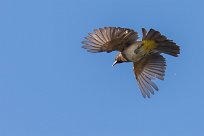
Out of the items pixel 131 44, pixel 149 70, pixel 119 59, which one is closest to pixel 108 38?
pixel 131 44

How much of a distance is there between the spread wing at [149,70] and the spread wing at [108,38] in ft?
3.91

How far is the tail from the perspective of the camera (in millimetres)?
12188

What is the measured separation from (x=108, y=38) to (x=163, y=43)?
3.53 ft

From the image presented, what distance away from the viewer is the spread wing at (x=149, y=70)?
1359 centimetres

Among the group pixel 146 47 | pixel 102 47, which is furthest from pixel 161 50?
pixel 102 47

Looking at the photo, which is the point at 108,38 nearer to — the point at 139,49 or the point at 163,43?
the point at 139,49

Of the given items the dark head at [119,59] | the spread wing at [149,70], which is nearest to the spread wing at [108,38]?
the dark head at [119,59]

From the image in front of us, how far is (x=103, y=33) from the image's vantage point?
492 inches

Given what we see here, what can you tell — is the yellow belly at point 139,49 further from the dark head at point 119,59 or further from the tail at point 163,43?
the dark head at point 119,59

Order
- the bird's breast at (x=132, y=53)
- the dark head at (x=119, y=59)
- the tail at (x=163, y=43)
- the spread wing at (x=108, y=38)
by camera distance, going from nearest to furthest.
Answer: the tail at (x=163, y=43)
the spread wing at (x=108, y=38)
the bird's breast at (x=132, y=53)
the dark head at (x=119, y=59)

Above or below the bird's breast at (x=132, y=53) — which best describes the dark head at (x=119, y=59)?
above

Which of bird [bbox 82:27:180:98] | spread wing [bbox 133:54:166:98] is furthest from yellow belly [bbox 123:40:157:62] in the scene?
spread wing [bbox 133:54:166:98]

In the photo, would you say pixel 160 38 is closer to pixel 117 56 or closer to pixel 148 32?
pixel 148 32

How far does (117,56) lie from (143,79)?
75cm
